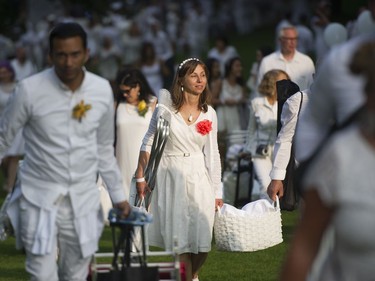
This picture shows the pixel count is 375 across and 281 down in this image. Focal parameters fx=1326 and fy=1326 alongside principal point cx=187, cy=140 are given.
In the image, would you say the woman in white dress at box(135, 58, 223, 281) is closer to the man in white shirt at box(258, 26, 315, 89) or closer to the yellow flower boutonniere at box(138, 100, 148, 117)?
the yellow flower boutonniere at box(138, 100, 148, 117)

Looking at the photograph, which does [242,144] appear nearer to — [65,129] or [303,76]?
[303,76]

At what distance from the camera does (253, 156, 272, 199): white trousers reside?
53.0 ft

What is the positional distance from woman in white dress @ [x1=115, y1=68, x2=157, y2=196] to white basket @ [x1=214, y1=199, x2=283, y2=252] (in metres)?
3.93

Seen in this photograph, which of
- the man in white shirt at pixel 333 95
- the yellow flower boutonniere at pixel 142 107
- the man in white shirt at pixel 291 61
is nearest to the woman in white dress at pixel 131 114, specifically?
the yellow flower boutonniere at pixel 142 107

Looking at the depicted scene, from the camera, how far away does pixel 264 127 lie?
16.4 metres

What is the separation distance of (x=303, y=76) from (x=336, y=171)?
12.5 metres

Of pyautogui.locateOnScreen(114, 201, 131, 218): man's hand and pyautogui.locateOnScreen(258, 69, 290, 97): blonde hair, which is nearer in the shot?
pyautogui.locateOnScreen(114, 201, 131, 218): man's hand

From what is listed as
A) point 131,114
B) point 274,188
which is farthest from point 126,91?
point 274,188

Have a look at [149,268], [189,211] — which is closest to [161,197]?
[189,211]

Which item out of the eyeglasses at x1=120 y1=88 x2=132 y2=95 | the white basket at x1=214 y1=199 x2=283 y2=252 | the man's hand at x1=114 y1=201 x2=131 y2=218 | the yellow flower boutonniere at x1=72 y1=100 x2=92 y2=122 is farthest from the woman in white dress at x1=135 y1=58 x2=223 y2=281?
the eyeglasses at x1=120 y1=88 x2=132 y2=95

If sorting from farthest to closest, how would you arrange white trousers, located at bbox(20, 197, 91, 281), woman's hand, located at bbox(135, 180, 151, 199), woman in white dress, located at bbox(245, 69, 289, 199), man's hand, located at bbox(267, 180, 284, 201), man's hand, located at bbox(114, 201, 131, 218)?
woman in white dress, located at bbox(245, 69, 289, 199)
woman's hand, located at bbox(135, 180, 151, 199)
man's hand, located at bbox(267, 180, 284, 201)
man's hand, located at bbox(114, 201, 131, 218)
white trousers, located at bbox(20, 197, 91, 281)

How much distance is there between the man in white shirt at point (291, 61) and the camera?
58.2 ft

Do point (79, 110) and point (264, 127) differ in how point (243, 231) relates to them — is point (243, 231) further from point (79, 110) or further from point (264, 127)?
point (264, 127)

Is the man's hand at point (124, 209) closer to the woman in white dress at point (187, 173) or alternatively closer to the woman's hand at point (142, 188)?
the woman in white dress at point (187, 173)
